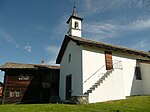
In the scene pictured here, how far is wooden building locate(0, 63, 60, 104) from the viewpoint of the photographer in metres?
22.5

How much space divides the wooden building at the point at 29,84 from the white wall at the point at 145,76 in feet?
37.9

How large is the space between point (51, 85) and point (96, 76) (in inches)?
367

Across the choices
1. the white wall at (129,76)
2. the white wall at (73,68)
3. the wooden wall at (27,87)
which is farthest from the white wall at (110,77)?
the wooden wall at (27,87)

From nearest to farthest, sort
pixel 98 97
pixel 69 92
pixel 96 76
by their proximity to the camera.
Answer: pixel 98 97 → pixel 96 76 → pixel 69 92

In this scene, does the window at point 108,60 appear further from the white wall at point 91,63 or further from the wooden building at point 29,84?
the wooden building at point 29,84

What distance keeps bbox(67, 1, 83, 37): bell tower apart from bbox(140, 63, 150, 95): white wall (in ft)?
31.4

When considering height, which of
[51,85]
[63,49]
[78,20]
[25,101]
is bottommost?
[25,101]

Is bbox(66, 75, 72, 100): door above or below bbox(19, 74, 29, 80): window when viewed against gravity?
below

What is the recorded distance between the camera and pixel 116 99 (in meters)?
15.8

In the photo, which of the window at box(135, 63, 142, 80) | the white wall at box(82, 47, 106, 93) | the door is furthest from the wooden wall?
the window at box(135, 63, 142, 80)

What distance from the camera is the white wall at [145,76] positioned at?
19.8m

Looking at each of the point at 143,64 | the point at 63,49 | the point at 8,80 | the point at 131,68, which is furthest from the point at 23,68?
the point at 143,64

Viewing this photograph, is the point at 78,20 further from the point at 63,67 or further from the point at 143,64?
the point at 143,64

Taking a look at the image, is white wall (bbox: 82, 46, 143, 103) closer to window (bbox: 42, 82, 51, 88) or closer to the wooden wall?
the wooden wall
